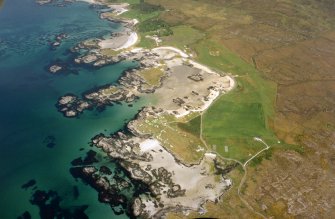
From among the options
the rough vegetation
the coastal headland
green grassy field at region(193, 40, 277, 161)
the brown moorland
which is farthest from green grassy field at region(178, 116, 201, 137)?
the brown moorland

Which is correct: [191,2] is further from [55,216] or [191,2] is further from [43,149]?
[55,216]

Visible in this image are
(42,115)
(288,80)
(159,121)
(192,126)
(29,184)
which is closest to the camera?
(29,184)

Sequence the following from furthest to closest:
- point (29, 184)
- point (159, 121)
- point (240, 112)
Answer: point (240, 112) → point (159, 121) → point (29, 184)

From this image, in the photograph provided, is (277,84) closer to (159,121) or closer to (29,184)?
(159,121)

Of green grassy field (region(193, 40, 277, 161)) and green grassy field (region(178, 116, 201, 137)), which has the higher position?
green grassy field (region(193, 40, 277, 161))

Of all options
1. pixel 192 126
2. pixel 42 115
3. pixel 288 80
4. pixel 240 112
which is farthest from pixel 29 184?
pixel 288 80

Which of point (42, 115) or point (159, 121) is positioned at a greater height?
point (159, 121)

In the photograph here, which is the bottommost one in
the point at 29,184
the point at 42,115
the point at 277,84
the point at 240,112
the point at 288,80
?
the point at 29,184

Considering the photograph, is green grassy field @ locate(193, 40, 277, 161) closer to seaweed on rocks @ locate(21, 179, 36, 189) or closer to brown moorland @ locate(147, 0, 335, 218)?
brown moorland @ locate(147, 0, 335, 218)

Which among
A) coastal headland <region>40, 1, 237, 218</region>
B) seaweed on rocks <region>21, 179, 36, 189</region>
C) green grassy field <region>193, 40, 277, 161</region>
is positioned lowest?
seaweed on rocks <region>21, 179, 36, 189</region>
